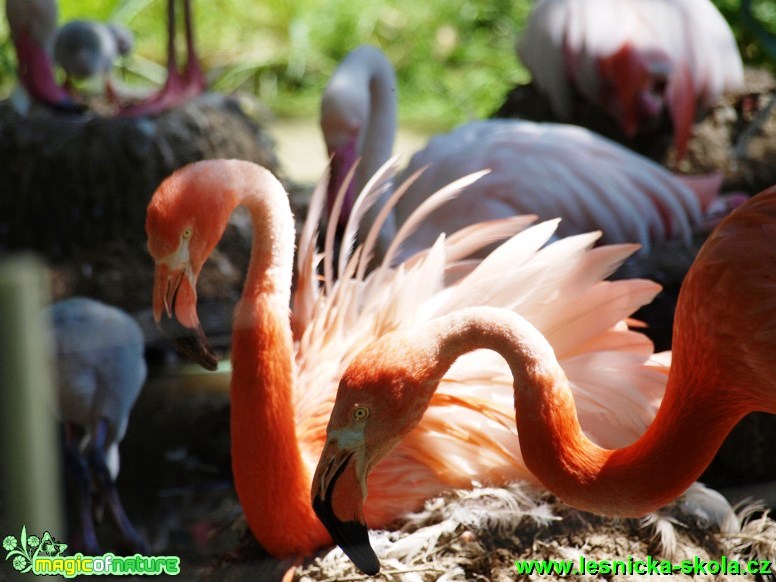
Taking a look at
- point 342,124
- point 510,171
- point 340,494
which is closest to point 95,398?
point 342,124

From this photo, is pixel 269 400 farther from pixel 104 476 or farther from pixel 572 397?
pixel 104 476

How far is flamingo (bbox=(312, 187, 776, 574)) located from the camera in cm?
170

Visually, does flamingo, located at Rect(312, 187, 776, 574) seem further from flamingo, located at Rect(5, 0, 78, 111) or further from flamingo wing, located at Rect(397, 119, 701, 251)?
flamingo, located at Rect(5, 0, 78, 111)

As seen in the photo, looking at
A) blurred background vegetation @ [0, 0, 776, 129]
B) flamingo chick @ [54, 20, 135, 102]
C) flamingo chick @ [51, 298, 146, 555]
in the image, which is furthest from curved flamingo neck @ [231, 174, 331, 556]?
blurred background vegetation @ [0, 0, 776, 129]

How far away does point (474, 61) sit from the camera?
6.01m

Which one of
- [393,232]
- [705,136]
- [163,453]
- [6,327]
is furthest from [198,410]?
[705,136]

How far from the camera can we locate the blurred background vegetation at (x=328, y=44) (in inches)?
227

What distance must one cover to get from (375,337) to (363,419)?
46 centimetres

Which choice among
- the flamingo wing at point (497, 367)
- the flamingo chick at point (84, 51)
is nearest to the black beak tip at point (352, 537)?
the flamingo wing at point (497, 367)

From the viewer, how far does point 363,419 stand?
1.70m

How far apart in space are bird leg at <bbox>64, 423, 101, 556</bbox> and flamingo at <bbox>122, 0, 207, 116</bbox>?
70.0 inches

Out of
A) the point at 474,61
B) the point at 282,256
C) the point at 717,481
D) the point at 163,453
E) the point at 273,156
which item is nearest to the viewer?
the point at 282,256

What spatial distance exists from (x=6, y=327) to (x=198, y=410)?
6.07ft

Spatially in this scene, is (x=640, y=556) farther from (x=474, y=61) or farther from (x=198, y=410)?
(x=474, y=61)
